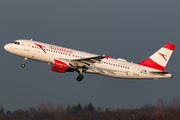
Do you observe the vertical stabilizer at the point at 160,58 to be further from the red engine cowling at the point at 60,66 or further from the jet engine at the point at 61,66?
the red engine cowling at the point at 60,66

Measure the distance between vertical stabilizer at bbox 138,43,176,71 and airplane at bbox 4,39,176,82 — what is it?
1.75 feet

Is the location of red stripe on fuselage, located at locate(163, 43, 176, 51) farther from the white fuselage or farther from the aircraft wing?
the aircraft wing

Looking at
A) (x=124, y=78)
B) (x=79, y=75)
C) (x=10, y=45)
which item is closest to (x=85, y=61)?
(x=79, y=75)

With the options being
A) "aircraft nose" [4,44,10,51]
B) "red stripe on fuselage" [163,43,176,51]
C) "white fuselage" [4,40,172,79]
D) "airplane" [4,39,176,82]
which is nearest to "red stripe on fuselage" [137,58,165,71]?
"airplane" [4,39,176,82]

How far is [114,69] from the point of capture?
45.0 metres

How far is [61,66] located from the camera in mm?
42906

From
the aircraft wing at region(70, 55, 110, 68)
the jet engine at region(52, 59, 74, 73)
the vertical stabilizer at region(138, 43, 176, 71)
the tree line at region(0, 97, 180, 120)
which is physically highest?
the vertical stabilizer at region(138, 43, 176, 71)

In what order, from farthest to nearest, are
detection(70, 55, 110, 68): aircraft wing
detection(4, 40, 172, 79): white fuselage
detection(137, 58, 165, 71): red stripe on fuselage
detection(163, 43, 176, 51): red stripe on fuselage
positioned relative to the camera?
Result: 1. detection(163, 43, 176, 51): red stripe on fuselage
2. detection(137, 58, 165, 71): red stripe on fuselage
3. detection(4, 40, 172, 79): white fuselage
4. detection(70, 55, 110, 68): aircraft wing

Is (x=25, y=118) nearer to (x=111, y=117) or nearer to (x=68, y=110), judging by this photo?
(x=68, y=110)

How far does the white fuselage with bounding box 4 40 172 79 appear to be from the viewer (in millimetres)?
43500

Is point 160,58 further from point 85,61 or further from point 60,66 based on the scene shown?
point 60,66

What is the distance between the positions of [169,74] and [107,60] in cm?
1017

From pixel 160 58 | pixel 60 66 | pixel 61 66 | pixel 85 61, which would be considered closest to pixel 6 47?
pixel 60 66

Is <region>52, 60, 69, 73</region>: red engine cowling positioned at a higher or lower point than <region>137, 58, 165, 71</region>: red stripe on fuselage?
lower
